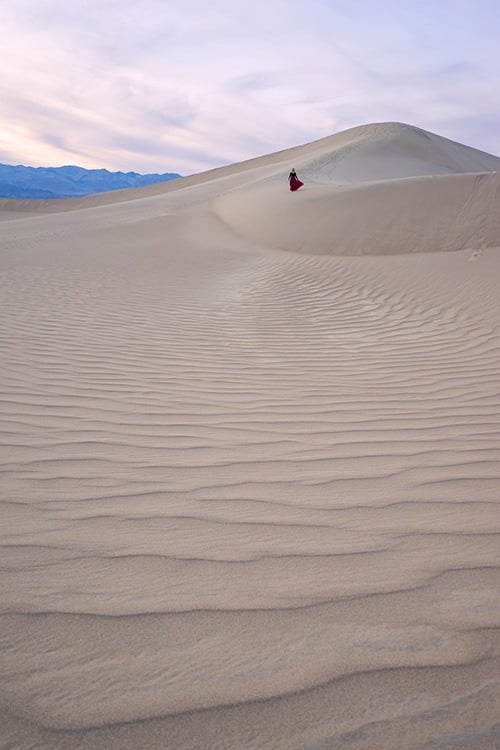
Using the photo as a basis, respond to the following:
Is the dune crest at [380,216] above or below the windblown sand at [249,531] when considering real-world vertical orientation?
above

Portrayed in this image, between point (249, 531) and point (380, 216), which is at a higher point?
point (380, 216)

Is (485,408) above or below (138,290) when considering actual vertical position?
below

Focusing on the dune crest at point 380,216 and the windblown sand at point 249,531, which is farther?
the dune crest at point 380,216

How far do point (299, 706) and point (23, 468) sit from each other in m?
1.78

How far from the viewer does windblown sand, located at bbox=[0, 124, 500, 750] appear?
51.1 inches

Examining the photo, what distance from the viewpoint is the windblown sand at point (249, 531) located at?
4.25 feet

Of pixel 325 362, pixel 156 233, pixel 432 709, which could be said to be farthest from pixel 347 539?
pixel 156 233

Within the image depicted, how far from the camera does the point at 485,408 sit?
138 inches

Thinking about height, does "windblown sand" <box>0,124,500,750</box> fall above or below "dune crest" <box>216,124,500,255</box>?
below

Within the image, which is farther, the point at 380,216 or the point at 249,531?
the point at 380,216

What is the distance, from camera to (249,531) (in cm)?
206

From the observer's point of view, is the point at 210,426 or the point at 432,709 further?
the point at 210,426

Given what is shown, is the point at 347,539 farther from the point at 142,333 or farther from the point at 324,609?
the point at 142,333

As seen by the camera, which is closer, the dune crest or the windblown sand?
the windblown sand
